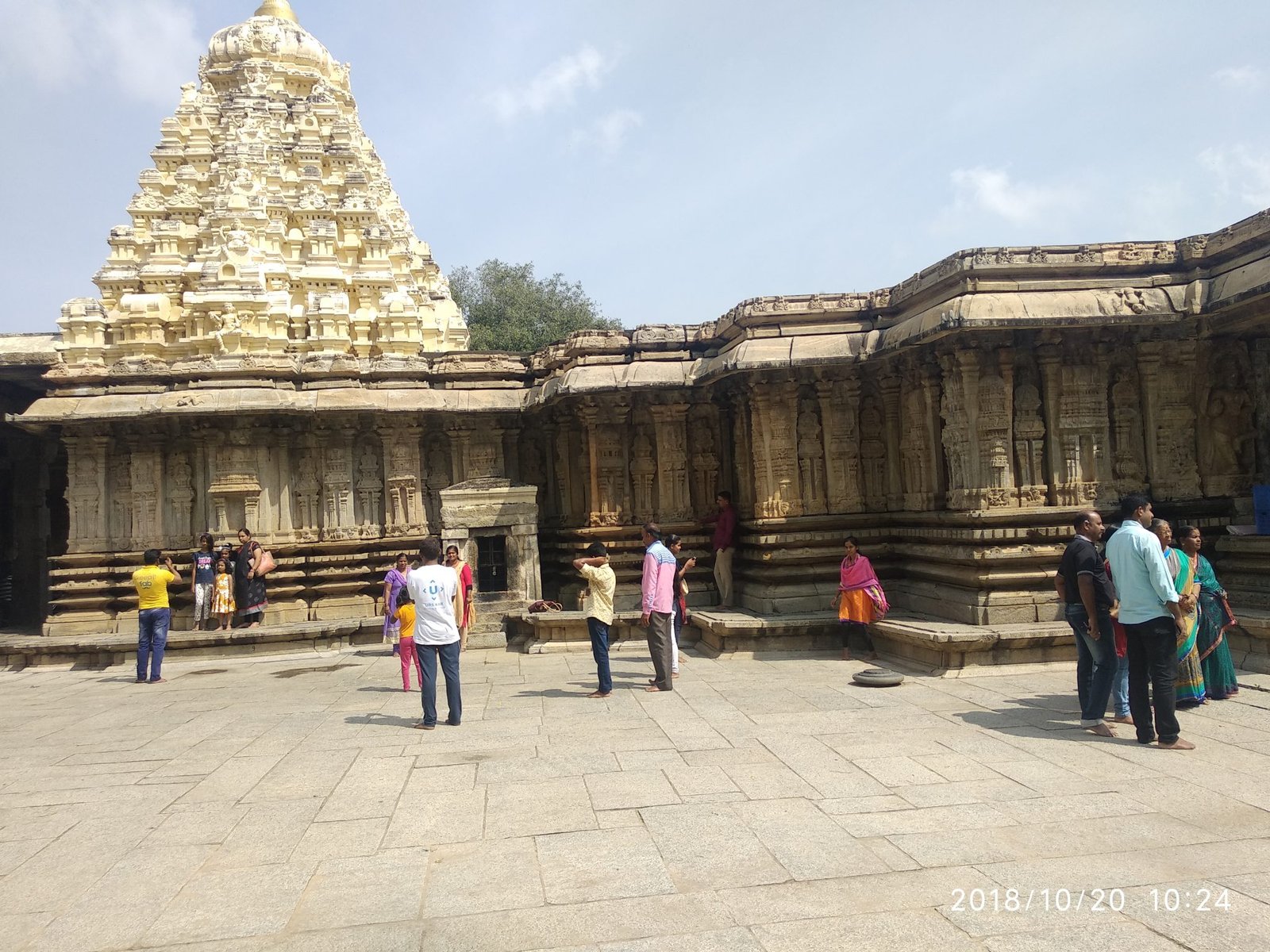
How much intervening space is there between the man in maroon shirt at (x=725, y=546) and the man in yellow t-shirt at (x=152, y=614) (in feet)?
23.6

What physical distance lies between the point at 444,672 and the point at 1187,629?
5770 millimetres

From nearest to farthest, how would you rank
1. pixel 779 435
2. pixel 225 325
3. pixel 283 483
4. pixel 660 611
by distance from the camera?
pixel 660 611 < pixel 779 435 < pixel 283 483 < pixel 225 325

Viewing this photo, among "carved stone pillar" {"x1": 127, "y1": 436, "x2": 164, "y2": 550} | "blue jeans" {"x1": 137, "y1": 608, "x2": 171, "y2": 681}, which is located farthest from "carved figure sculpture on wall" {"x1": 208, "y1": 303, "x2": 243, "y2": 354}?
"blue jeans" {"x1": 137, "y1": 608, "x2": 171, "y2": 681}

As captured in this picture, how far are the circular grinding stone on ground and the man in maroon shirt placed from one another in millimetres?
3777

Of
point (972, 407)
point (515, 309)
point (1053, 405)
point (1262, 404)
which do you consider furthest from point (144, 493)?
point (515, 309)

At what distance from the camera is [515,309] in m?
36.3

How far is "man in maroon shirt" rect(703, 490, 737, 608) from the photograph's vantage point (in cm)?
1171

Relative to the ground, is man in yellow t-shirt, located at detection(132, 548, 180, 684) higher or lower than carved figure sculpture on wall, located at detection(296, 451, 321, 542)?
lower

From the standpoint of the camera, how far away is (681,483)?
12.4 meters

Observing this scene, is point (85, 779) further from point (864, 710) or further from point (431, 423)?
point (431, 423)

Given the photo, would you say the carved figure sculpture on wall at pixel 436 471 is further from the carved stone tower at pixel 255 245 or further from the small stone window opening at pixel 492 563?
the small stone window opening at pixel 492 563

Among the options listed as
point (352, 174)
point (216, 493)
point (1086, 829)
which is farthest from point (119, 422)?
point (1086, 829)

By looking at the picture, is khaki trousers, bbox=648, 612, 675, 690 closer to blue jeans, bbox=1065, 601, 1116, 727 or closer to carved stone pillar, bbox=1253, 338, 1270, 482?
blue jeans, bbox=1065, 601, 1116, 727

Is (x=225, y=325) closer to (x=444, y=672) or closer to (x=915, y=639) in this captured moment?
(x=444, y=672)
